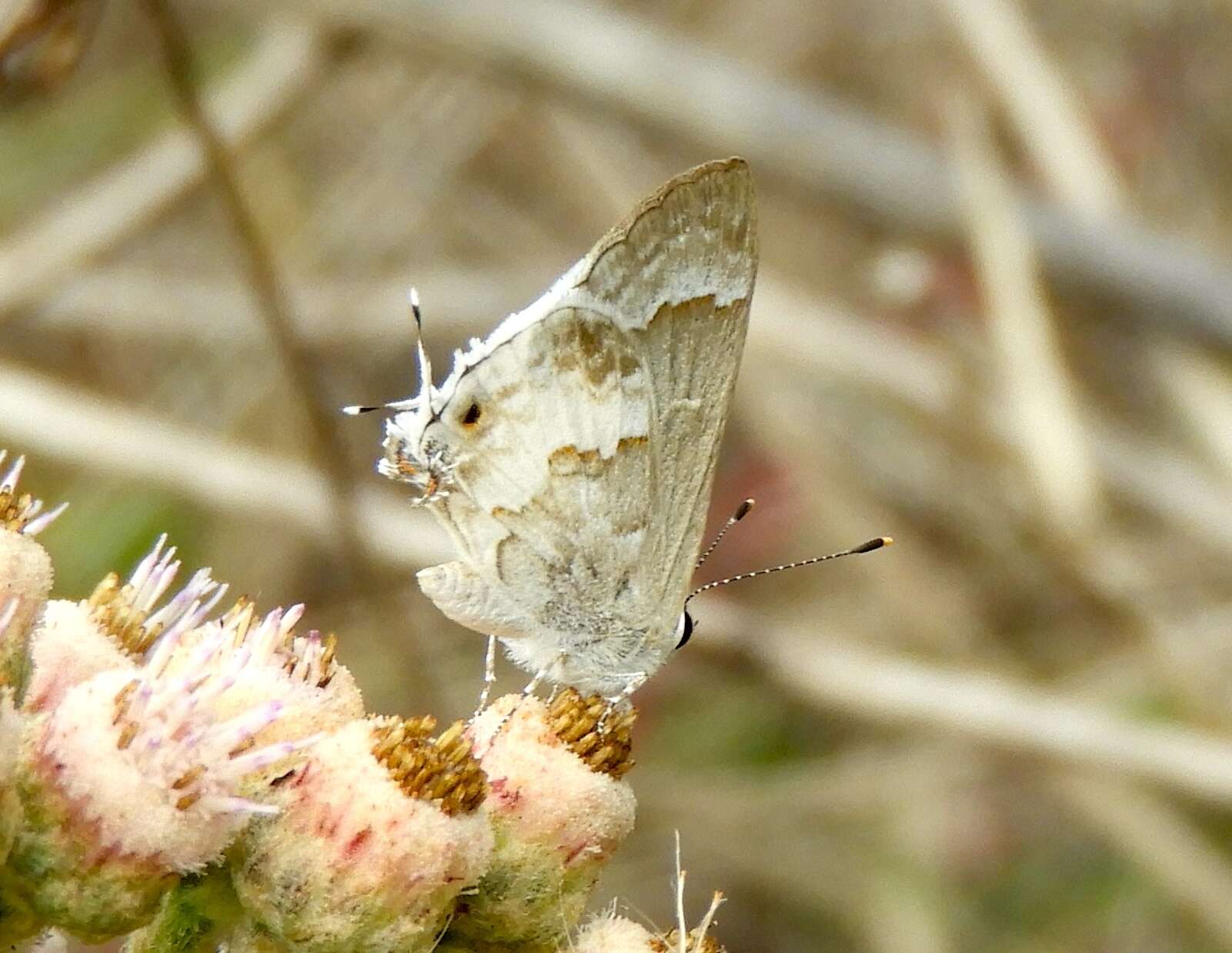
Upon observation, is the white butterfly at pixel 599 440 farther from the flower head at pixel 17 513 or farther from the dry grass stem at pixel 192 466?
the dry grass stem at pixel 192 466

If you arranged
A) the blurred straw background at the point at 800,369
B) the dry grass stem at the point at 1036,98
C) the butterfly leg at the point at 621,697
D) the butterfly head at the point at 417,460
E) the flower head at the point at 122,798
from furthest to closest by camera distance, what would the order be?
1. the dry grass stem at the point at 1036,98
2. the blurred straw background at the point at 800,369
3. the butterfly head at the point at 417,460
4. the butterfly leg at the point at 621,697
5. the flower head at the point at 122,798

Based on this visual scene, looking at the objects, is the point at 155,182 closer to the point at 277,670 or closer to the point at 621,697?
the point at 621,697

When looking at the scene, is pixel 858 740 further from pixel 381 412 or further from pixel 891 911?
pixel 381 412

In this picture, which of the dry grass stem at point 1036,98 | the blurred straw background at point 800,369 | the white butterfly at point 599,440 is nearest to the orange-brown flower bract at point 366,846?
the white butterfly at point 599,440

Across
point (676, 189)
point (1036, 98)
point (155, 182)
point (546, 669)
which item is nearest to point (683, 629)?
point (546, 669)

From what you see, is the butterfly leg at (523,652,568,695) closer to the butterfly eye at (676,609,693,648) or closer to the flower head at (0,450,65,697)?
the butterfly eye at (676,609,693,648)

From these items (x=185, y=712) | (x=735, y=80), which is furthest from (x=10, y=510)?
(x=735, y=80)
